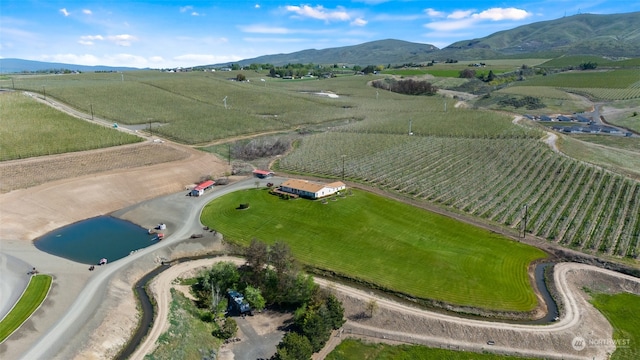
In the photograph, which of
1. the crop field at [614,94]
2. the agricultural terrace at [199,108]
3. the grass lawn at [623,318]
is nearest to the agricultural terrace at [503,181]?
the grass lawn at [623,318]

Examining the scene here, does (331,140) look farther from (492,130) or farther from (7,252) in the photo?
(7,252)

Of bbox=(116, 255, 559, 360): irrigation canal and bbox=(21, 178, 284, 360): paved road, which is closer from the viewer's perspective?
bbox=(21, 178, 284, 360): paved road

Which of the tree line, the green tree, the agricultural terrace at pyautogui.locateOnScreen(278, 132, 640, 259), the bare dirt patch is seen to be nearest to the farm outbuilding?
the agricultural terrace at pyautogui.locateOnScreen(278, 132, 640, 259)

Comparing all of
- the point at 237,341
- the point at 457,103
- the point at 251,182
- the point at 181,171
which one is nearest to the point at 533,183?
the point at 251,182

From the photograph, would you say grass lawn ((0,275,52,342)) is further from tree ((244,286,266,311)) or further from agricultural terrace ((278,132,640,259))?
agricultural terrace ((278,132,640,259))

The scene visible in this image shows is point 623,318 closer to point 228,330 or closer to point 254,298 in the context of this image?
point 254,298
